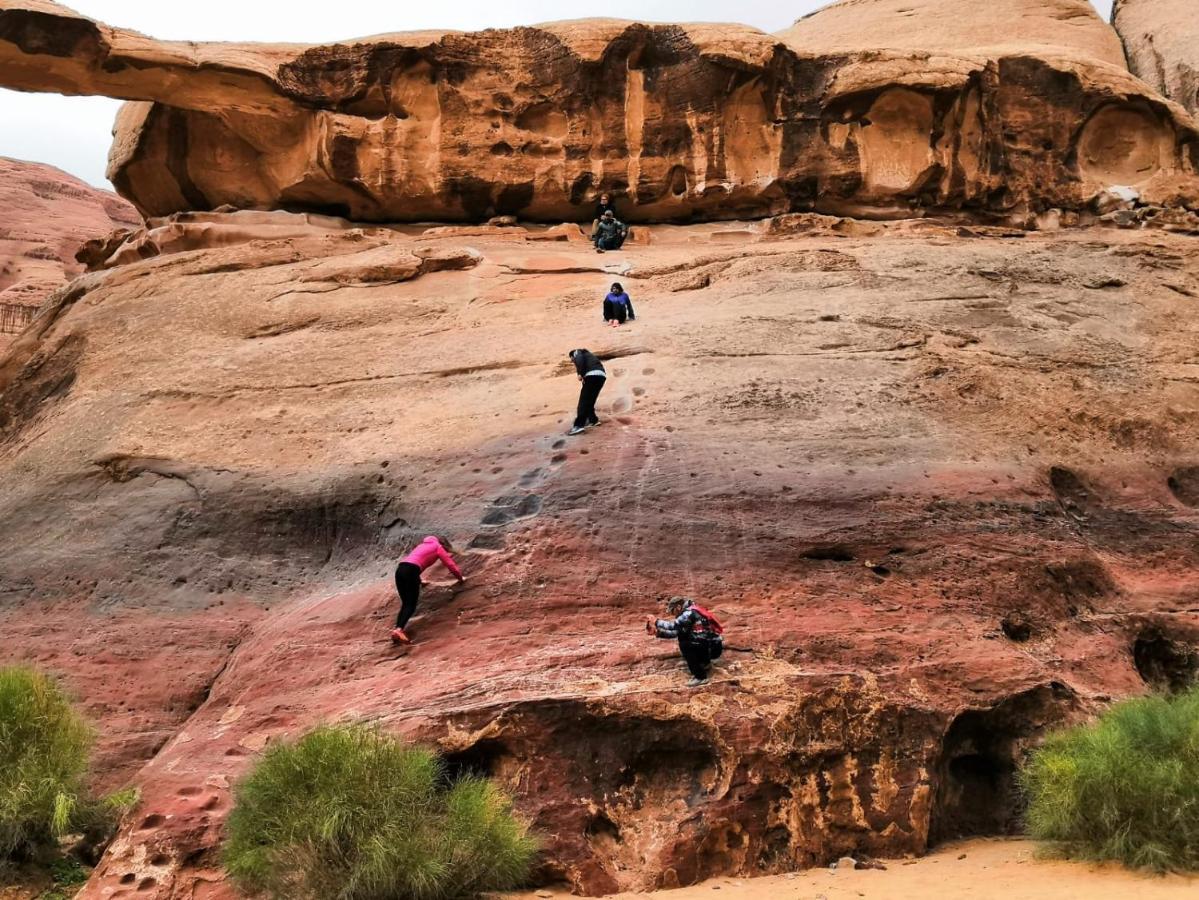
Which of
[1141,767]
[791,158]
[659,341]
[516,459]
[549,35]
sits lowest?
[1141,767]

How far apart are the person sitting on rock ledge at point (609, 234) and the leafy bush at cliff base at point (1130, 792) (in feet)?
37.8

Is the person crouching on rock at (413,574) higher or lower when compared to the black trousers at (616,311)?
lower

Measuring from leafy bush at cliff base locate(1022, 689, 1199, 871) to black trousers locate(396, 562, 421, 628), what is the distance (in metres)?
5.56

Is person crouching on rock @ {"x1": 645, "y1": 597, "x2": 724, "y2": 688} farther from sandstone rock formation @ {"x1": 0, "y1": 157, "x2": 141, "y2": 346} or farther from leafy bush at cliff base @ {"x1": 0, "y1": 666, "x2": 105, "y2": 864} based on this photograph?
sandstone rock formation @ {"x1": 0, "y1": 157, "x2": 141, "y2": 346}

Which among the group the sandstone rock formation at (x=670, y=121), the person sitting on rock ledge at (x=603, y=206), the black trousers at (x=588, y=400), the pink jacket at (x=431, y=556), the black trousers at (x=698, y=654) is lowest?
the black trousers at (x=698, y=654)

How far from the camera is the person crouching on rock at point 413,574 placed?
36.6ft

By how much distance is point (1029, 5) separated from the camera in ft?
82.7

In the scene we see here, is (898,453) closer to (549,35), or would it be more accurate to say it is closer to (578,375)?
(578,375)

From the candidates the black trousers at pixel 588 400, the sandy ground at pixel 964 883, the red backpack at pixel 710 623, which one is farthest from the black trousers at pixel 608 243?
the sandy ground at pixel 964 883

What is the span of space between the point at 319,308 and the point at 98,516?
4.40 meters

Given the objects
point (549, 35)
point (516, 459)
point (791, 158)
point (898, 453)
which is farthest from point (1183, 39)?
point (516, 459)

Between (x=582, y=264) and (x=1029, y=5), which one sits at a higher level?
(x=1029, y=5)

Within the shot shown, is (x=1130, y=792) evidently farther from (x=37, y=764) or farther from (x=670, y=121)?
(x=670, y=121)

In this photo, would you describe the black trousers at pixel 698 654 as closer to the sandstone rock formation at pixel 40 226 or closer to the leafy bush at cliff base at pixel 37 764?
the leafy bush at cliff base at pixel 37 764
